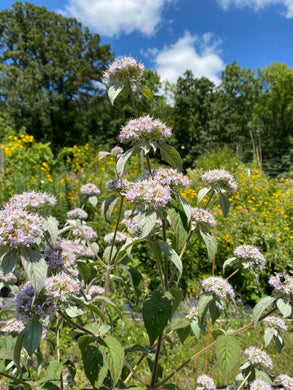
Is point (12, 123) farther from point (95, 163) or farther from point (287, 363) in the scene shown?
point (287, 363)

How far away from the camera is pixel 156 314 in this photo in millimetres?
1178

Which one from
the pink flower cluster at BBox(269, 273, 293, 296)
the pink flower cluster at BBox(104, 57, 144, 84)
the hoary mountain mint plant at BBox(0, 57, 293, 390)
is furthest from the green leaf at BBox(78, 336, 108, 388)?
the pink flower cluster at BBox(104, 57, 144, 84)

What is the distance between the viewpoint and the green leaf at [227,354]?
1.25 metres

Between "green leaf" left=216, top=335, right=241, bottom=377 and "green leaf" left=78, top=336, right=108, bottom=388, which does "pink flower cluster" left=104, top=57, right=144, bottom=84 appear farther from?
"green leaf" left=216, top=335, right=241, bottom=377

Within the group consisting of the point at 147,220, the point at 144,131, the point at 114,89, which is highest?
the point at 114,89

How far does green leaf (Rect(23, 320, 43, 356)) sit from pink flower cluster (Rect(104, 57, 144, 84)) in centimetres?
122

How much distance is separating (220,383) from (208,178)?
217cm

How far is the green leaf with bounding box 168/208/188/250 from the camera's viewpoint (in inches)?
48.3

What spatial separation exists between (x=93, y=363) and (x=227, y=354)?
0.59 meters

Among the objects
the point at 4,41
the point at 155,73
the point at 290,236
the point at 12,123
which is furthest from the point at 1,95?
the point at 290,236

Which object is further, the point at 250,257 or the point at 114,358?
the point at 250,257

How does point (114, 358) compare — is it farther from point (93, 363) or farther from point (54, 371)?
point (54, 371)

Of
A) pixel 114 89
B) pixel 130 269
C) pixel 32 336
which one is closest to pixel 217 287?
pixel 130 269

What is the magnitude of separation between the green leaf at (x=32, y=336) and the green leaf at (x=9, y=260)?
228 millimetres
